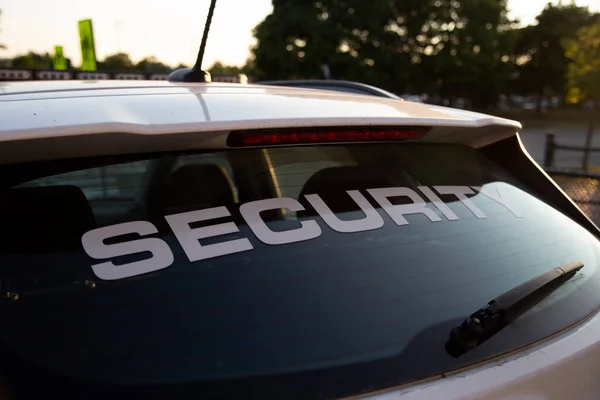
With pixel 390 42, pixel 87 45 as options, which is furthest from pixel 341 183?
pixel 390 42

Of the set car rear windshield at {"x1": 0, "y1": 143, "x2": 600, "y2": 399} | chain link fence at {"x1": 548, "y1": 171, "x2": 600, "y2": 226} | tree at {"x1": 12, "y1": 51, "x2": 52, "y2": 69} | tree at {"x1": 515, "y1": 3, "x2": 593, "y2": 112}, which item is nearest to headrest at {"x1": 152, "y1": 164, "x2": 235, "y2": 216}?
car rear windshield at {"x1": 0, "y1": 143, "x2": 600, "y2": 399}

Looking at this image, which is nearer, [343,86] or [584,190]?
[343,86]

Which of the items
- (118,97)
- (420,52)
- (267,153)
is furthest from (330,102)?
(420,52)

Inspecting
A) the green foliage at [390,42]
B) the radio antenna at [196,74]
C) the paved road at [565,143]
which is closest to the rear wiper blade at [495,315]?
the radio antenna at [196,74]

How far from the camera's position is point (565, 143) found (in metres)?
25.3

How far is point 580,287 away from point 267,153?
1.02 metres

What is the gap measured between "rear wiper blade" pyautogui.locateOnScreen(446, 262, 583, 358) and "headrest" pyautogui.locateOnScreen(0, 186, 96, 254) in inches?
35.7

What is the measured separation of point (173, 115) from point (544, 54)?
49.5 metres

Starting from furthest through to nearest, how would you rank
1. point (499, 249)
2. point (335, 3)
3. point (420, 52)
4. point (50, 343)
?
point (420, 52)
point (335, 3)
point (499, 249)
point (50, 343)

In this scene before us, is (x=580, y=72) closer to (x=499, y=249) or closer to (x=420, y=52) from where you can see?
(x=499, y=249)

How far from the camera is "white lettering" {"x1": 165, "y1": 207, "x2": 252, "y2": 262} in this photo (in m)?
1.33

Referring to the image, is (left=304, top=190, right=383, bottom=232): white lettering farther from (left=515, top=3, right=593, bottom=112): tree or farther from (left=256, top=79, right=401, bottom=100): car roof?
(left=515, top=3, right=593, bottom=112): tree

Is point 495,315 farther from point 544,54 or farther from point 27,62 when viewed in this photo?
point 544,54

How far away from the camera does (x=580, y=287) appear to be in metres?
1.69
